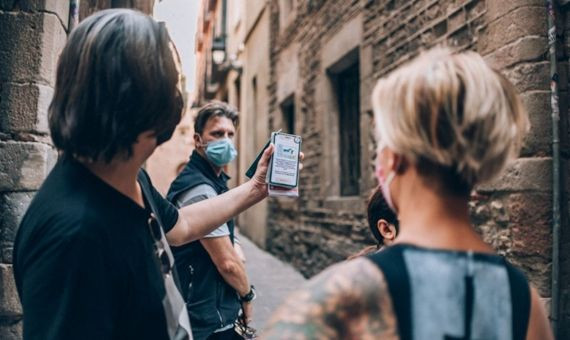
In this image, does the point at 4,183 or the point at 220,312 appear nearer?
the point at 220,312

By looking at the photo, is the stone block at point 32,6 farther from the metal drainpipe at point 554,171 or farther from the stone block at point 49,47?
the metal drainpipe at point 554,171

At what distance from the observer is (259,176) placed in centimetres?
215

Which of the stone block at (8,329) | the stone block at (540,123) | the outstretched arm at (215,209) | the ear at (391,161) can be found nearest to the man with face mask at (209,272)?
the outstretched arm at (215,209)

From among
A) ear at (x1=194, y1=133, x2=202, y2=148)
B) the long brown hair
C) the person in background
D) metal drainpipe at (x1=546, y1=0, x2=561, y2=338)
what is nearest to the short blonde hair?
the long brown hair

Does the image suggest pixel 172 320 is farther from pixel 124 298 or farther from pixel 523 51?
pixel 523 51

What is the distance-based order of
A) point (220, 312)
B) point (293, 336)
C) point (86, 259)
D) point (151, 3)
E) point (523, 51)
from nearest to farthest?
point (293, 336), point (86, 259), point (220, 312), point (523, 51), point (151, 3)

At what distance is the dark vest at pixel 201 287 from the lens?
2.50m

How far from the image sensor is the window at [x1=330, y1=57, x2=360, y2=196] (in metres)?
7.13

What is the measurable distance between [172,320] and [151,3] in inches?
209

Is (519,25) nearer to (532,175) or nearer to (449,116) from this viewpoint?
(532,175)

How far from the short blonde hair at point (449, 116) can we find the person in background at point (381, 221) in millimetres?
1450

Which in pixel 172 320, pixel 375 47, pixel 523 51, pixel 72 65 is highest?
pixel 375 47

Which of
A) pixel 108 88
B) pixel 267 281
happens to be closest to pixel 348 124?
pixel 267 281

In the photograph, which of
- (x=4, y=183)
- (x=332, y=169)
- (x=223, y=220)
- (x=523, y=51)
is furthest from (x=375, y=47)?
(x=223, y=220)
